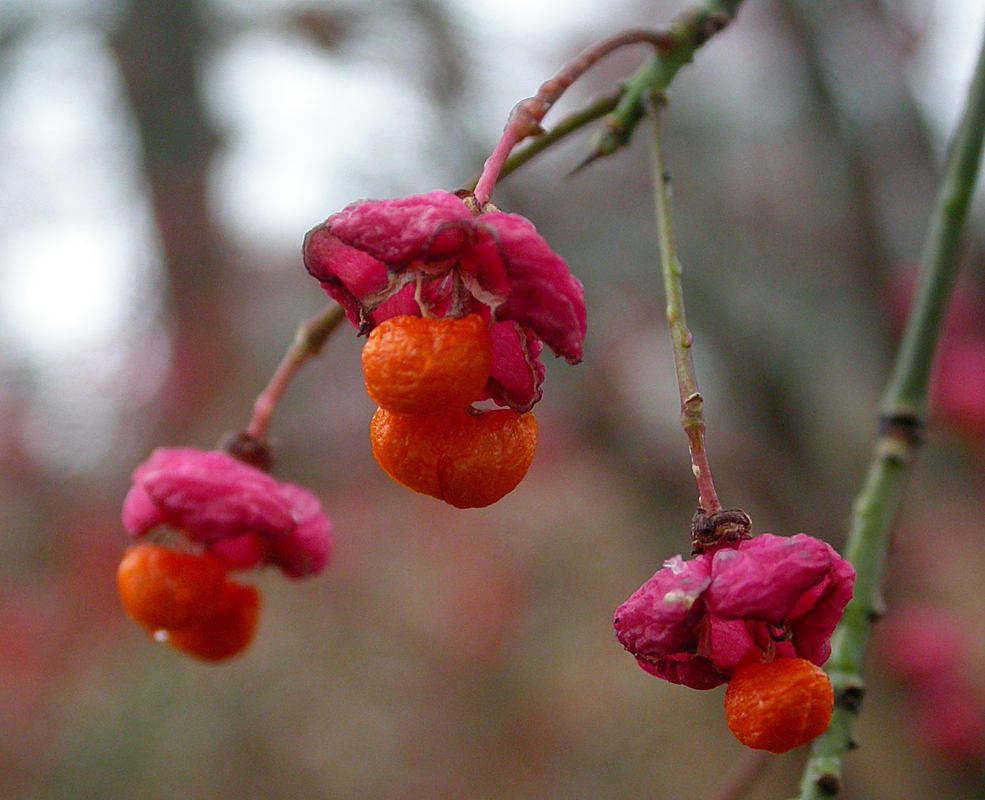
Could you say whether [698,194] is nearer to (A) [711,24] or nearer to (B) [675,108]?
(B) [675,108]

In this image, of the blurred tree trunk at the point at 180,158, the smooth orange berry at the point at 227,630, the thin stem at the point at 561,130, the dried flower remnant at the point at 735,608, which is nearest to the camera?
the dried flower remnant at the point at 735,608

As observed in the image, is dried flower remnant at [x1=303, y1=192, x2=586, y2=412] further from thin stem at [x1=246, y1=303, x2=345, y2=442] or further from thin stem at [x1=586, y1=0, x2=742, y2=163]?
thin stem at [x1=586, y1=0, x2=742, y2=163]

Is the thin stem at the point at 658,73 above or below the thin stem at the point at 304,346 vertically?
above

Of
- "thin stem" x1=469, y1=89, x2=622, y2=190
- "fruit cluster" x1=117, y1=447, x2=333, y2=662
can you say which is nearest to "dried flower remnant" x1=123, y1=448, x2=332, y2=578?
"fruit cluster" x1=117, y1=447, x2=333, y2=662

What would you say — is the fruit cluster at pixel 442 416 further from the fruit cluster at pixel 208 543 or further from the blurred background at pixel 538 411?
the blurred background at pixel 538 411

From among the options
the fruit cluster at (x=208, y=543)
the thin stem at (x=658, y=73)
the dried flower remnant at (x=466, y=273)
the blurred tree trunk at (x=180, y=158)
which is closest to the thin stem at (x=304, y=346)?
the fruit cluster at (x=208, y=543)

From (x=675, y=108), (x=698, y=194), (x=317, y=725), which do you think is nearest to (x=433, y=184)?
(x=698, y=194)
